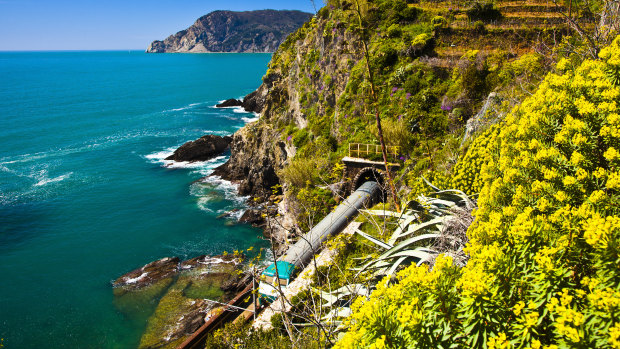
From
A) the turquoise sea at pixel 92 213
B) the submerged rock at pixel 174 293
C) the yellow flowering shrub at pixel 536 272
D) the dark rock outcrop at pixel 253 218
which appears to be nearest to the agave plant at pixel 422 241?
the yellow flowering shrub at pixel 536 272

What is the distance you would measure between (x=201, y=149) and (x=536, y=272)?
47.3 metres

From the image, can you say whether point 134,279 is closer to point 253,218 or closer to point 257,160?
point 253,218

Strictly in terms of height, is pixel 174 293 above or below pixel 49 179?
below

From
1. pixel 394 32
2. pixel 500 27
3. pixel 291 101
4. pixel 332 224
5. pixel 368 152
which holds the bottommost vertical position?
pixel 332 224

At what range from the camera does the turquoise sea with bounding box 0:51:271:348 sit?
2162cm

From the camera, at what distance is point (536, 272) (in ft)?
11.3

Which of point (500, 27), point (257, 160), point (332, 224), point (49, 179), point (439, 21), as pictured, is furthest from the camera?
point (49, 179)

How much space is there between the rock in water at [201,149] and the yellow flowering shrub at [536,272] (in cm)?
4510

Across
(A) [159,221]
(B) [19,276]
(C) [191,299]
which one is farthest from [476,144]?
(B) [19,276]

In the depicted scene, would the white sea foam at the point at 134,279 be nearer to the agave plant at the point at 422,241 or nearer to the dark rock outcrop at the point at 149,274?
the dark rock outcrop at the point at 149,274

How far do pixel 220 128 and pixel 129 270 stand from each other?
120 ft

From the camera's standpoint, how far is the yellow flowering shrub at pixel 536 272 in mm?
3027

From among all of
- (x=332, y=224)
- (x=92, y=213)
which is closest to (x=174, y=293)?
(x=332, y=224)

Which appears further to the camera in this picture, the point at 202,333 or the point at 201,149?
the point at 201,149
